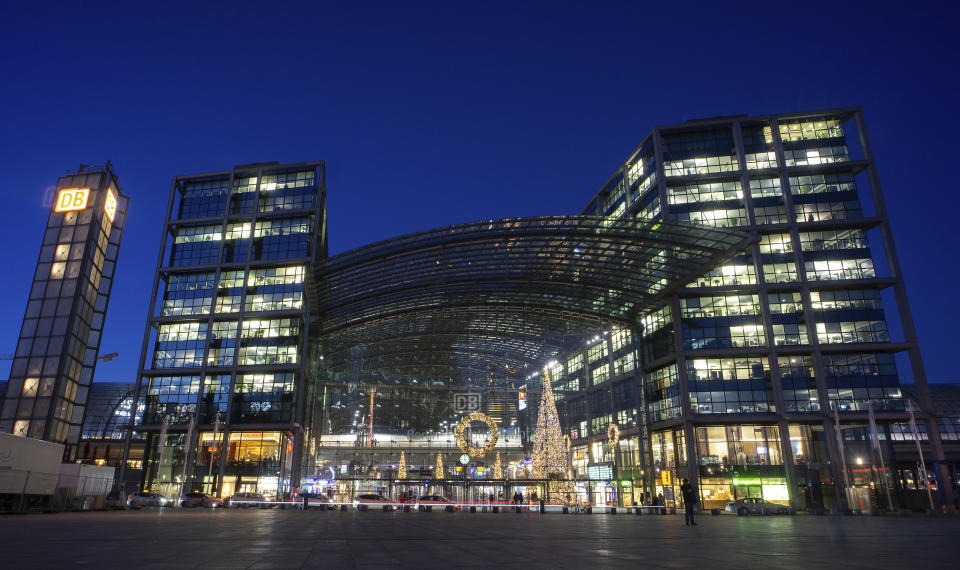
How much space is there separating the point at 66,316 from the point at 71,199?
49.5 ft

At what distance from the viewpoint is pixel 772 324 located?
5756 centimetres

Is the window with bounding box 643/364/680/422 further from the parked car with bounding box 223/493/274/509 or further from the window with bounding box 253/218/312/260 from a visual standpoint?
the window with bounding box 253/218/312/260

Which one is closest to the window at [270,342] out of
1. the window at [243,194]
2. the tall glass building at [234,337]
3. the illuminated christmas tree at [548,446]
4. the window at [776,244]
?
the tall glass building at [234,337]

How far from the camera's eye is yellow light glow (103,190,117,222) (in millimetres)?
70062

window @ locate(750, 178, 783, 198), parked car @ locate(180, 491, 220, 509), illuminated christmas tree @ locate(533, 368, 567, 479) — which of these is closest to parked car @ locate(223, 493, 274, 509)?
parked car @ locate(180, 491, 220, 509)

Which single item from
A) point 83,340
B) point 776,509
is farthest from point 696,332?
point 83,340

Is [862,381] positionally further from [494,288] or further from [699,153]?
[494,288]

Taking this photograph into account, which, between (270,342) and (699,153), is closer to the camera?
(270,342)

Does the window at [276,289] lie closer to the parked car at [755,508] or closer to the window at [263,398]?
the window at [263,398]

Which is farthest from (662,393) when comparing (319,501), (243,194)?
(243,194)

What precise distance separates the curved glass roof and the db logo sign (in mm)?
2341

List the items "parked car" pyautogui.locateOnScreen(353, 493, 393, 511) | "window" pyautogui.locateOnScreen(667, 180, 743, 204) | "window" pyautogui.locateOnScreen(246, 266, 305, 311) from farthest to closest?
"window" pyautogui.locateOnScreen(246, 266, 305, 311), "window" pyautogui.locateOnScreen(667, 180, 743, 204), "parked car" pyautogui.locateOnScreen(353, 493, 393, 511)

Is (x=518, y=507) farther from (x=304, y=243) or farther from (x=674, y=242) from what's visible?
(x=304, y=243)

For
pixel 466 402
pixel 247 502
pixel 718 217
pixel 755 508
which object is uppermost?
pixel 718 217
